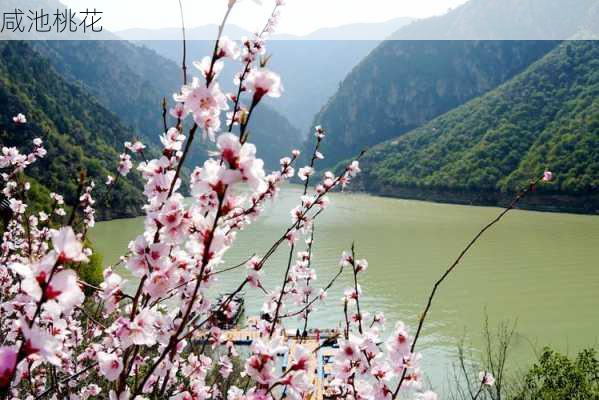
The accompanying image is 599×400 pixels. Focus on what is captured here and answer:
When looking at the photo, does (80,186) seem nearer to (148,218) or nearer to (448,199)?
(148,218)

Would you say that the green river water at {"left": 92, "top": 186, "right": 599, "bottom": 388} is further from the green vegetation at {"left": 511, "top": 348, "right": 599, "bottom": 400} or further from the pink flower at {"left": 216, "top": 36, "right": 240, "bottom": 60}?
the pink flower at {"left": 216, "top": 36, "right": 240, "bottom": 60}

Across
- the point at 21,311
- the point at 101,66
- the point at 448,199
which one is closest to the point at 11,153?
the point at 21,311

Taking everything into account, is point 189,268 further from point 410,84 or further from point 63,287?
point 410,84

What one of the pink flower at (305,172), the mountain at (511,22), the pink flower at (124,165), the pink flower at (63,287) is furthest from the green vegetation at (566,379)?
the mountain at (511,22)

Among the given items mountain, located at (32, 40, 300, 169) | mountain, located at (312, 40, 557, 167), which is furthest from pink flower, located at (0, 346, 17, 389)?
mountain, located at (312, 40, 557, 167)

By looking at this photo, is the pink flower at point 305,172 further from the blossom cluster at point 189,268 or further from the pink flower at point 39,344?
the pink flower at point 39,344

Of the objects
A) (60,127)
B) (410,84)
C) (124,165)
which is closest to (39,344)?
(124,165)
